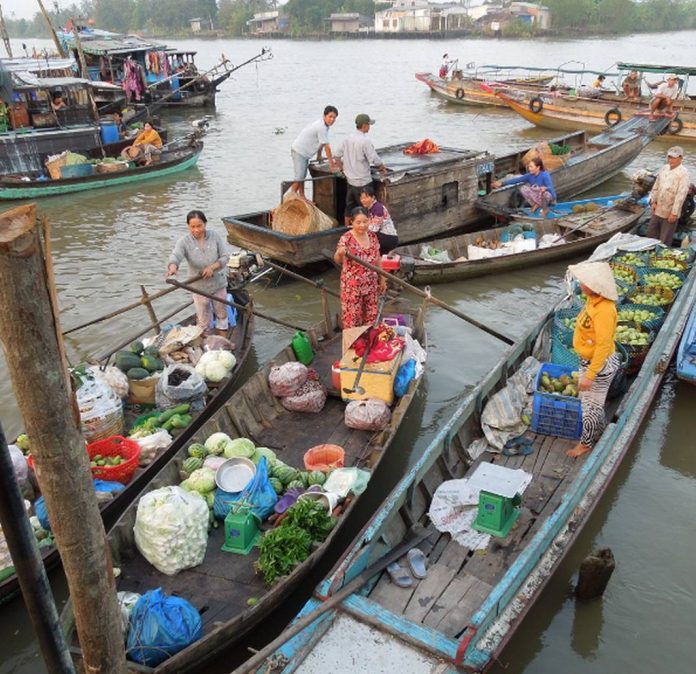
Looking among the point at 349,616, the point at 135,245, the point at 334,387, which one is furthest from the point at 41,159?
the point at 349,616

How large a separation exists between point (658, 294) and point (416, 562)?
562 cm

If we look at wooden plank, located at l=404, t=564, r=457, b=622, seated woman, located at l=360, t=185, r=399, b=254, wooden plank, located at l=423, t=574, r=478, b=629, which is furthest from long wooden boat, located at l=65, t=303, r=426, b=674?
seated woman, located at l=360, t=185, r=399, b=254

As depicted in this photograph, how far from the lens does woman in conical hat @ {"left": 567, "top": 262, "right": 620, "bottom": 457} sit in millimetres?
5000

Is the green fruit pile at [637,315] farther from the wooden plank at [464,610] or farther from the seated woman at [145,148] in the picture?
the seated woman at [145,148]

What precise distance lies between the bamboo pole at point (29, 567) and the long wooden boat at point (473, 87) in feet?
86.8

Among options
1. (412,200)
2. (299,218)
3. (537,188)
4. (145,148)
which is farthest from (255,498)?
(145,148)

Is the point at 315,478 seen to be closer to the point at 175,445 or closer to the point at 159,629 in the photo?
the point at 175,445

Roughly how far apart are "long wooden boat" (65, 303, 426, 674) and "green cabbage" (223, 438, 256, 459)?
0.96ft

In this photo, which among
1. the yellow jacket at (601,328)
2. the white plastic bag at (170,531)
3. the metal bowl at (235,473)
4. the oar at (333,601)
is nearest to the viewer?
the oar at (333,601)

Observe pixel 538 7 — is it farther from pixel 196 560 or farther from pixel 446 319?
pixel 196 560

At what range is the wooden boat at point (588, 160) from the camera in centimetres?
1257

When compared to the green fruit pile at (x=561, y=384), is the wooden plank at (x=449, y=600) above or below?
below

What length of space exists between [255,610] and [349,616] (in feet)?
2.01

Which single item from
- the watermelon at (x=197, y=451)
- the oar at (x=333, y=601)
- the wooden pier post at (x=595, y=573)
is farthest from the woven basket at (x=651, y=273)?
the watermelon at (x=197, y=451)
